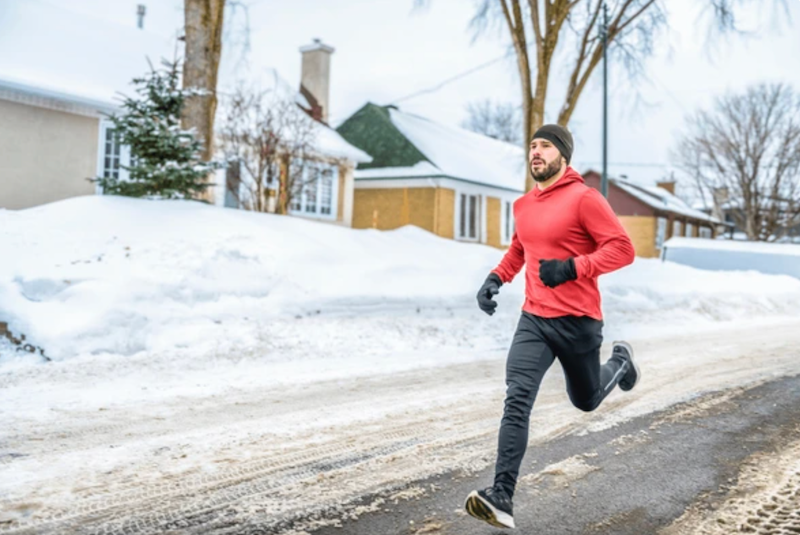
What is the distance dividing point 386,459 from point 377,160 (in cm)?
2274

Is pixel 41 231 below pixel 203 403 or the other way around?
the other way around

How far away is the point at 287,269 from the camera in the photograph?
369 inches

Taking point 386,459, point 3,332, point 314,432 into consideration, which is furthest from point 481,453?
point 3,332

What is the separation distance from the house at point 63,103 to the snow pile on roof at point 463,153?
628 centimetres

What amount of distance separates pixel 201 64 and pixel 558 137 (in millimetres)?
9841

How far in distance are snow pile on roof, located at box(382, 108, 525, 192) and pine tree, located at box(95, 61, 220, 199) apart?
14320 mm

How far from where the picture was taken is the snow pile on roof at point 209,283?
22.9 ft

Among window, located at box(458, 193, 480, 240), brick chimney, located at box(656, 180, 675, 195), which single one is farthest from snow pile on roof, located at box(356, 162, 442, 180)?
brick chimney, located at box(656, 180, 675, 195)

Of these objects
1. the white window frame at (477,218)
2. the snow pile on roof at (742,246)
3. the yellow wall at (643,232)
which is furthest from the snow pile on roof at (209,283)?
the yellow wall at (643,232)

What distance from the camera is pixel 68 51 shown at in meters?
16.8

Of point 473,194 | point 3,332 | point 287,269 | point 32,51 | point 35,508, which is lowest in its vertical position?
point 35,508

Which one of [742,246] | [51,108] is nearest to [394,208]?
[742,246]

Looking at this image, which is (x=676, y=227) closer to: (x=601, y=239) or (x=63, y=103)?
(x=63, y=103)

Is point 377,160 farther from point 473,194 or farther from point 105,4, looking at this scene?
point 105,4
